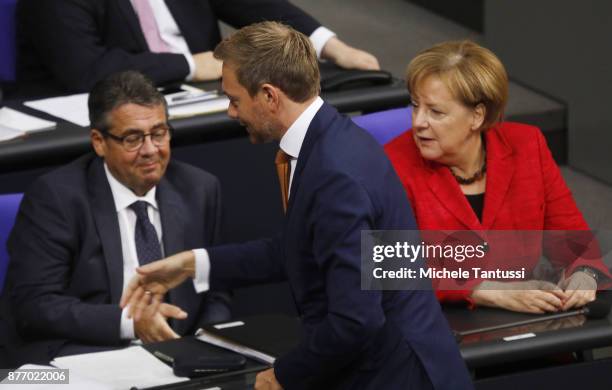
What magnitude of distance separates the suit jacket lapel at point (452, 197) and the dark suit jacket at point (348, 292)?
708mm

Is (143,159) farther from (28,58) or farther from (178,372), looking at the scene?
(28,58)

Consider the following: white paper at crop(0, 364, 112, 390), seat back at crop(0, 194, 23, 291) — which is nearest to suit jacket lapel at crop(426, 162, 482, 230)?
white paper at crop(0, 364, 112, 390)

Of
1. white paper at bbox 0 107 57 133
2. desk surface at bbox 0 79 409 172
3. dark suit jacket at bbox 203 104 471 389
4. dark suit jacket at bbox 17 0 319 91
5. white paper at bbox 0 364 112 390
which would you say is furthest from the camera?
→ dark suit jacket at bbox 17 0 319 91

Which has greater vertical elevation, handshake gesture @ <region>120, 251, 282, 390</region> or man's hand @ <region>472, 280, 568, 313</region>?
handshake gesture @ <region>120, 251, 282, 390</region>

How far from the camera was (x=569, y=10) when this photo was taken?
531 centimetres

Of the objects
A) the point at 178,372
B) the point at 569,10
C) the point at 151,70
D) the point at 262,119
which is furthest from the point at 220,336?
the point at 569,10

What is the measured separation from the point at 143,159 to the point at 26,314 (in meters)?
0.52

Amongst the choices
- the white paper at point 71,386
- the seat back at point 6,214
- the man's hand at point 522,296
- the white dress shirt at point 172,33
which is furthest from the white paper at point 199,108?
the white paper at point 71,386

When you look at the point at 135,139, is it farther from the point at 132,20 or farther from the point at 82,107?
the point at 132,20

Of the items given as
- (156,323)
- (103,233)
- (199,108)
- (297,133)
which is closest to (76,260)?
(103,233)

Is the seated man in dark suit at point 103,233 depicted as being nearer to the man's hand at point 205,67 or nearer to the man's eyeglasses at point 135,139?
the man's eyeglasses at point 135,139

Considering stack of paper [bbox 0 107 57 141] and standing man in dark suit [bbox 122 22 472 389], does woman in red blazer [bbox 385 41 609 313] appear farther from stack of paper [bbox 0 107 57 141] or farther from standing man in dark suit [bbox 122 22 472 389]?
stack of paper [bbox 0 107 57 141]

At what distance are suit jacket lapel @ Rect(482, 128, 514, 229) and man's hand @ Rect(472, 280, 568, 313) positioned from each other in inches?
7.4

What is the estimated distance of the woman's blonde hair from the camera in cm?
317
